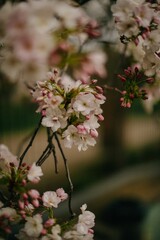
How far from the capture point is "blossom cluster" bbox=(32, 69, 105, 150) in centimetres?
142

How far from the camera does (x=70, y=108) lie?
1.43 meters

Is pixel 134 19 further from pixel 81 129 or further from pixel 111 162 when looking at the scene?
pixel 111 162

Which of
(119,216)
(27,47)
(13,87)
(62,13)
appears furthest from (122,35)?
(13,87)

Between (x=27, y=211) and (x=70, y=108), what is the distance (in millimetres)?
359

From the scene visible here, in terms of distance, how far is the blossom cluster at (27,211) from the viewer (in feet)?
4.47

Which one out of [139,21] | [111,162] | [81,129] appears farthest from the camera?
[111,162]

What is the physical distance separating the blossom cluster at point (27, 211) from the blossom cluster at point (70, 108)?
165mm

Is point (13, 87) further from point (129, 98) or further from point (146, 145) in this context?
point (146, 145)

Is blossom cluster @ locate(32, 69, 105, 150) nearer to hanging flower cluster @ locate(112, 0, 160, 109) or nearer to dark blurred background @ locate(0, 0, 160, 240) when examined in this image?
hanging flower cluster @ locate(112, 0, 160, 109)

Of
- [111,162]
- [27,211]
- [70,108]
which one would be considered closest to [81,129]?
[70,108]

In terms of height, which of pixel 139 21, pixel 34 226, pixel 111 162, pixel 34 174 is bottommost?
pixel 34 226

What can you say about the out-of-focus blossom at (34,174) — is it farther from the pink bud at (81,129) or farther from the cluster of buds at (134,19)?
the cluster of buds at (134,19)

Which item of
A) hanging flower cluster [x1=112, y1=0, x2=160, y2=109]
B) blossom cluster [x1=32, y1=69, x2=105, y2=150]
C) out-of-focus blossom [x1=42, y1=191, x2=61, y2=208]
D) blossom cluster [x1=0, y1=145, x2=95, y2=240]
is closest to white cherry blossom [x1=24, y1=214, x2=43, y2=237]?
blossom cluster [x1=0, y1=145, x2=95, y2=240]

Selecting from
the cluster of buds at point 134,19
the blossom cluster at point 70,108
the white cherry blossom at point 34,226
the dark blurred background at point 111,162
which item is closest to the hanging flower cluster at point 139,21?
the cluster of buds at point 134,19
